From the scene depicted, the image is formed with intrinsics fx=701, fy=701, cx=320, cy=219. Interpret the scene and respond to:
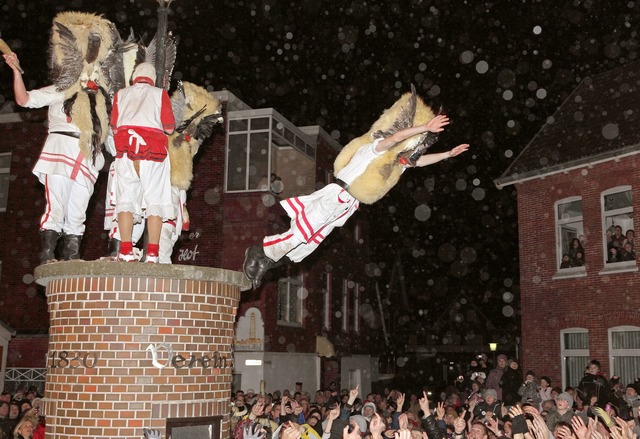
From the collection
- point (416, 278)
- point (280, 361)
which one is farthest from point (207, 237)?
point (416, 278)

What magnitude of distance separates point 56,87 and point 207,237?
15681mm

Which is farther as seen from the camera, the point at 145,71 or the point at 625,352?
the point at 625,352

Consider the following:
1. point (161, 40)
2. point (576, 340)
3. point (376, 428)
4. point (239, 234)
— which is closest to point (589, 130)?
point (576, 340)

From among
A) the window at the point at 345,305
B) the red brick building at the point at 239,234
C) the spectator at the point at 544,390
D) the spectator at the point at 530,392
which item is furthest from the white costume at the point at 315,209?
the window at the point at 345,305

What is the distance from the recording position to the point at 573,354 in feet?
59.7

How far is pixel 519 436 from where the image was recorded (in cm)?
740

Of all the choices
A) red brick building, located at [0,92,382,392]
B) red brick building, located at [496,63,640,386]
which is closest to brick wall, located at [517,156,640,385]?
red brick building, located at [496,63,640,386]

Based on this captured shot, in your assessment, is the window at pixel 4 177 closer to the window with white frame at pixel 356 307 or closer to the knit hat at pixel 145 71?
the window with white frame at pixel 356 307

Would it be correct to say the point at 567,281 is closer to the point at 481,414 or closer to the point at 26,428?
the point at 481,414

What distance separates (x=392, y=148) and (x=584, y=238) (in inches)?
497

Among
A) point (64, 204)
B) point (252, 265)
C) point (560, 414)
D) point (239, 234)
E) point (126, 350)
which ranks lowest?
point (560, 414)

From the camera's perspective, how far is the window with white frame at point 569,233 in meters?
18.6

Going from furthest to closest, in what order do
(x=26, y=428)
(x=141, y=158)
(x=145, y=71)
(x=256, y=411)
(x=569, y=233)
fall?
(x=569, y=233) → (x=256, y=411) → (x=26, y=428) → (x=145, y=71) → (x=141, y=158)

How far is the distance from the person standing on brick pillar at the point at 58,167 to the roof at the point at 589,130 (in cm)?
1397
